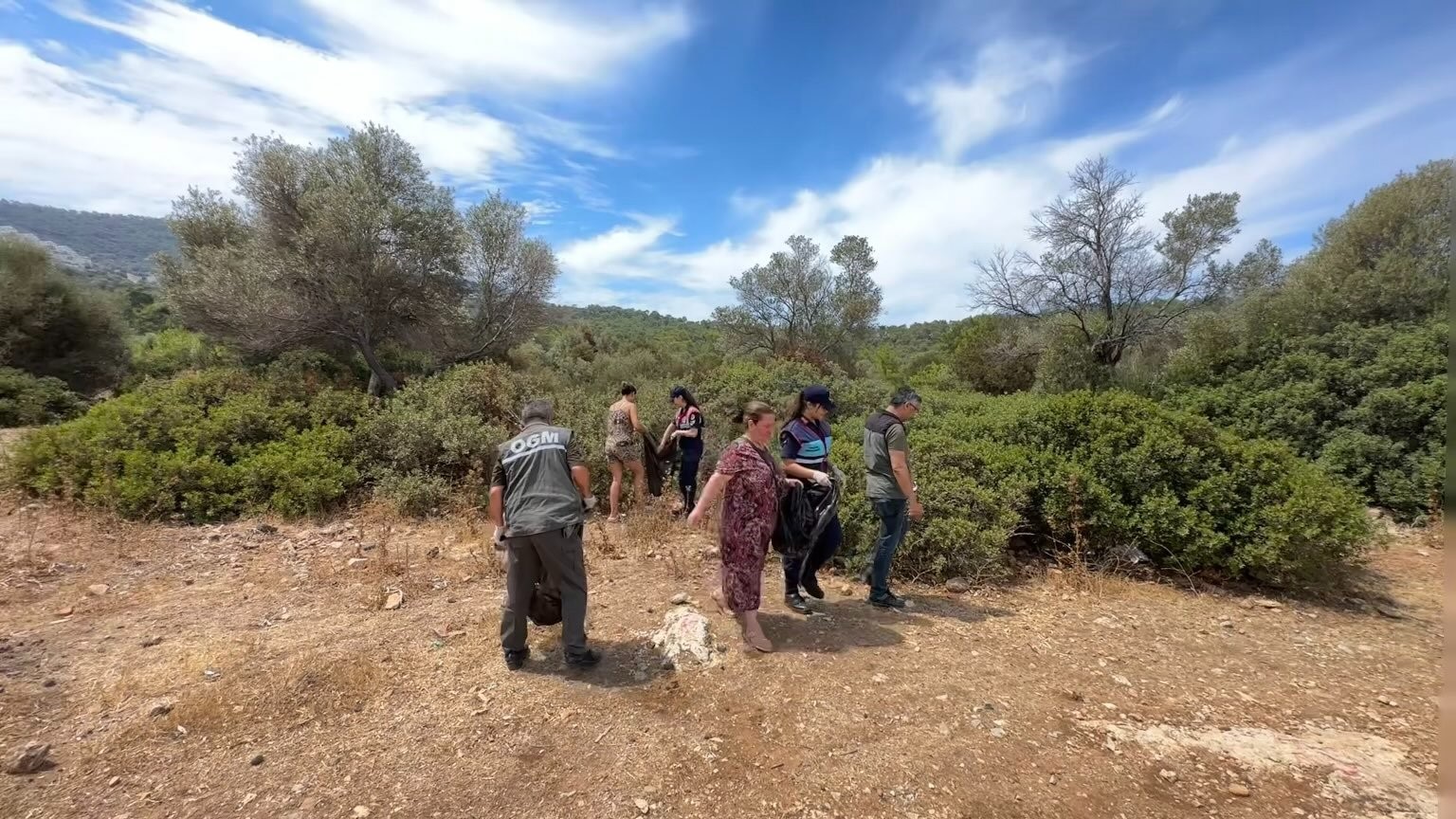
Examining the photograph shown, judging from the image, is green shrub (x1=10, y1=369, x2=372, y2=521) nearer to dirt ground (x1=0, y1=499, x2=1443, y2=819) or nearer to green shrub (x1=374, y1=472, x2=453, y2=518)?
green shrub (x1=374, y1=472, x2=453, y2=518)

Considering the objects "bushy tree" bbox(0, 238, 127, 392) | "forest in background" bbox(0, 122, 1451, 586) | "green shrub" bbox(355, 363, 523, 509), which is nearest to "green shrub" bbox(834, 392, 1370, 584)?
"forest in background" bbox(0, 122, 1451, 586)

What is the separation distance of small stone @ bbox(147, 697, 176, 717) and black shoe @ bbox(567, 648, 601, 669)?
2062 millimetres

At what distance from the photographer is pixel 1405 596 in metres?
5.40

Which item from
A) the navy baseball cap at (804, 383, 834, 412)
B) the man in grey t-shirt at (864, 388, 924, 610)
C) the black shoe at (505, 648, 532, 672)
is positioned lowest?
the black shoe at (505, 648, 532, 672)

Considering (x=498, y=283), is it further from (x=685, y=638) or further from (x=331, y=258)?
(x=685, y=638)

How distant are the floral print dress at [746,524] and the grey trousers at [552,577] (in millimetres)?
933

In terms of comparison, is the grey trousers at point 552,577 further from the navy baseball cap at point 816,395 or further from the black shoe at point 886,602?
the black shoe at point 886,602

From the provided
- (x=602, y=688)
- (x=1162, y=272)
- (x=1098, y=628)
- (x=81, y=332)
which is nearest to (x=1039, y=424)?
(x=1098, y=628)

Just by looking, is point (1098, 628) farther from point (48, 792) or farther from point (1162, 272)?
point (1162, 272)

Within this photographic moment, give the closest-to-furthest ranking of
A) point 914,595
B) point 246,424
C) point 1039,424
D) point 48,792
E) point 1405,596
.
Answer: point 48,792 < point 914,595 < point 1405,596 < point 1039,424 < point 246,424

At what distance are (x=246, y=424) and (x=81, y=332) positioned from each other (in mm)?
12337

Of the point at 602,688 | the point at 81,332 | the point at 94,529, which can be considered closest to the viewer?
the point at 602,688

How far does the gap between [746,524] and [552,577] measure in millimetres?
1240

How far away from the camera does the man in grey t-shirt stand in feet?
13.6
